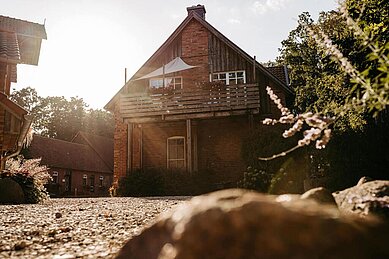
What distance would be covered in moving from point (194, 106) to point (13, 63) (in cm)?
753

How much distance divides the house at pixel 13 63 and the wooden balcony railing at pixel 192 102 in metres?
4.81

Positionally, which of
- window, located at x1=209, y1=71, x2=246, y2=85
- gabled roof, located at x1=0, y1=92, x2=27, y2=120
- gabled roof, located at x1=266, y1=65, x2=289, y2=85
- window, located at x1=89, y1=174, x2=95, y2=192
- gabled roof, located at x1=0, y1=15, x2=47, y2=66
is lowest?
window, located at x1=89, y1=174, x2=95, y2=192

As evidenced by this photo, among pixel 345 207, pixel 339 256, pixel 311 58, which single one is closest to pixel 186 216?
pixel 339 256

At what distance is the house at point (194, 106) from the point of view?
16.1m

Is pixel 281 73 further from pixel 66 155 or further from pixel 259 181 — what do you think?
pixel 66 155

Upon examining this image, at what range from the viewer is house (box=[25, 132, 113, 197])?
32.4 metres

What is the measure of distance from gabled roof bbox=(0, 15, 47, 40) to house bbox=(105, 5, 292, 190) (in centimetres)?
484

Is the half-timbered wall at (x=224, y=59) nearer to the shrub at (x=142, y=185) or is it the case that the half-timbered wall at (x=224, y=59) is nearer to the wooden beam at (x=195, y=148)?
the wooden beam at (x=195, y=148)

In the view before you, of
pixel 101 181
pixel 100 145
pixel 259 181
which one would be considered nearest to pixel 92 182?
pixel 101 181

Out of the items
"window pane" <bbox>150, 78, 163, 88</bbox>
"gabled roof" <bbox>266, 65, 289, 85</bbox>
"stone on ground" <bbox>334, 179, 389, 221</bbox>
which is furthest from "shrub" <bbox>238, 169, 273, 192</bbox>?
"gabled roof" <bbox>266, 65, 289, 85</bbox>

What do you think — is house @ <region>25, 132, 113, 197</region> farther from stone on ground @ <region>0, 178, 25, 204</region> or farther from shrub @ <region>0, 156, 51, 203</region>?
stone on ground @ <region>0, 178, 25, 204</region>

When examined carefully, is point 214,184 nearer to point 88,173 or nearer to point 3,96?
point 3,96

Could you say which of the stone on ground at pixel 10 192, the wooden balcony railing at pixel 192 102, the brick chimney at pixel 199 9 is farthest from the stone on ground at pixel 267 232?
the brick chimney at pixel 199 9

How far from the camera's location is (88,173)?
35.8 metres
